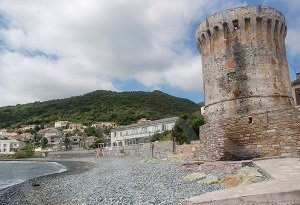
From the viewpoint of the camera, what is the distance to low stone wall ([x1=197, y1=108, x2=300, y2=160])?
43.7ft

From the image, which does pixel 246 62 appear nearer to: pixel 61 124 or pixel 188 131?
pixel 188 131

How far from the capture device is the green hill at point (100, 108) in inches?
5105

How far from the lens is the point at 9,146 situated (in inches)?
4464

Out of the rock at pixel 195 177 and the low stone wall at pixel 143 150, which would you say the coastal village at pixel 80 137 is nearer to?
the low stone wall at pixel 143 150

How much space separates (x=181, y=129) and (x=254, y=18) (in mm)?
23092

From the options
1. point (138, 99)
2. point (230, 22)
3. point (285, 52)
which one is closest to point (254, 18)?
point (230, 22)

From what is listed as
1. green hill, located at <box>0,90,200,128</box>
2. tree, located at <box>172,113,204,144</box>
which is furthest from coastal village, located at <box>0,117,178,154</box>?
tree, located at <box>172,113,204,144</box>

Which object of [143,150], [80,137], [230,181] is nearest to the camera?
[230,181]

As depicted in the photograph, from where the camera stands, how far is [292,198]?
6.27 meters

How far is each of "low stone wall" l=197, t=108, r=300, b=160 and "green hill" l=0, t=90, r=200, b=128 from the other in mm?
102046

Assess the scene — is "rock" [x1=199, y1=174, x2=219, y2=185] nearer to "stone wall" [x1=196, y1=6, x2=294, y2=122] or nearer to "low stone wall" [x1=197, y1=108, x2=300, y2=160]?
"low stone wall" [x1=197, y1=108, x2=300, y2=160]

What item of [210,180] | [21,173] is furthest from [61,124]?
[210,180]

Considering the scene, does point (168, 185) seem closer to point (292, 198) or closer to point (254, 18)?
point (292, 198)

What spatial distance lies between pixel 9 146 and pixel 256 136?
11375cm
